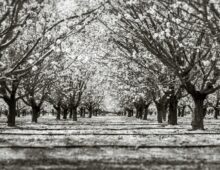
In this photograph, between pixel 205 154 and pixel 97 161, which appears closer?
pixel 97 161

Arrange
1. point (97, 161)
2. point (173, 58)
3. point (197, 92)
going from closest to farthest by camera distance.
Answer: point (97, 161)
point (173, 58)
point (197, 92)

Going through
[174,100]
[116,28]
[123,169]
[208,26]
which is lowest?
[123,169]

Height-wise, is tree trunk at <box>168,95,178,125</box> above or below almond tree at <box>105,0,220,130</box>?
below

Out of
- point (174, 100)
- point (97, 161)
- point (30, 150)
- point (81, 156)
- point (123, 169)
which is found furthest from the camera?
point (174, 100)

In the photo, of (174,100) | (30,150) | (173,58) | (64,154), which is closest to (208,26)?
(64,154)

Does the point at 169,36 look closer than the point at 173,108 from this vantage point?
Yes

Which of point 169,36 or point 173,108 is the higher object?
point 169,36

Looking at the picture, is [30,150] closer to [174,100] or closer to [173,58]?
[173,58]

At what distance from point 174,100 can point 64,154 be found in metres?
22.6

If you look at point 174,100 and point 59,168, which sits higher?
point 174,100

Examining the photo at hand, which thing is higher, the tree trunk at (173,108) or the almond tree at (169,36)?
the almond tree at (169,36)

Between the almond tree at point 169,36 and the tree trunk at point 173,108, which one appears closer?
the almond tree at point 169,36

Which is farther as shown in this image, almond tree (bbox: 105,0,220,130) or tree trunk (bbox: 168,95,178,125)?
tree trunk (bbox: 168,95,178,125)

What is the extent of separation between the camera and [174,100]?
3447 cm
